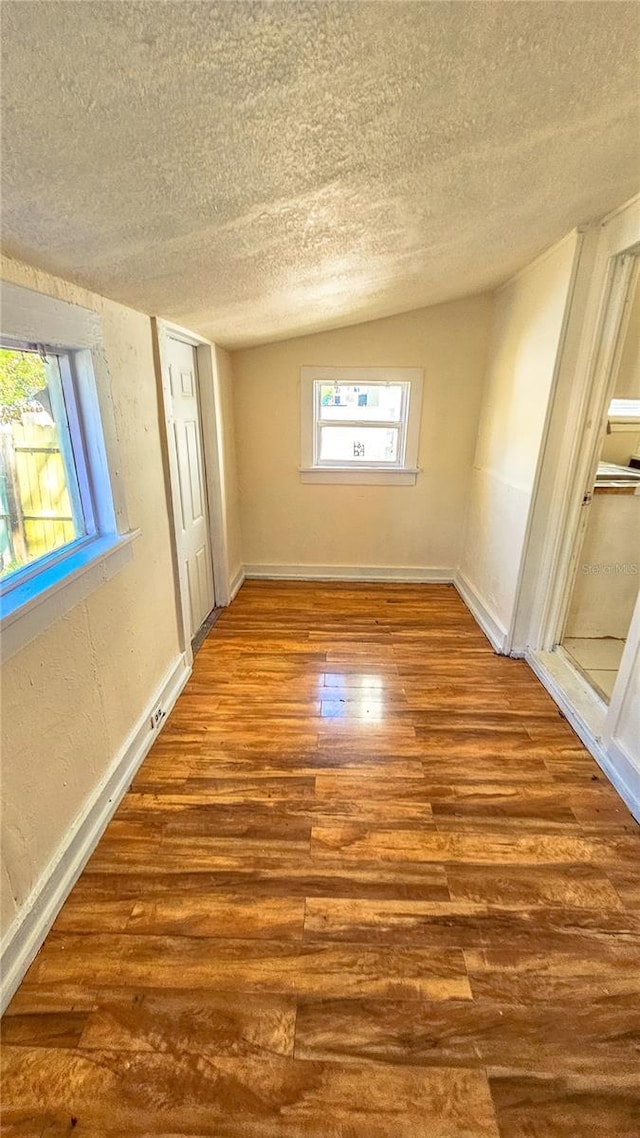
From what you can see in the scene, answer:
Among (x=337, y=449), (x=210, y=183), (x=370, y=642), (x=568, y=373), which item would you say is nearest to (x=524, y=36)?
(x=210, y=183)

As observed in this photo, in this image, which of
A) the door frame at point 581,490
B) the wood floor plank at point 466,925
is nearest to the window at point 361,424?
the door frame at point 581,490

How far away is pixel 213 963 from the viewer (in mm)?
1278

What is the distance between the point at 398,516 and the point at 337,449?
0.74 m

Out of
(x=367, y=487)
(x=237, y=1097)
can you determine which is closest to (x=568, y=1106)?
(x=237, y=1097)

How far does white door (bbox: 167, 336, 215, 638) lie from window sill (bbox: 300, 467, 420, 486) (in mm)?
986

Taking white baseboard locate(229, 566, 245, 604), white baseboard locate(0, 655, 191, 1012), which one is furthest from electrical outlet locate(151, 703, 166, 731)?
white baseboard locate(229, 566, 245, 604)

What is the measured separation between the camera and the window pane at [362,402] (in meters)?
3.62

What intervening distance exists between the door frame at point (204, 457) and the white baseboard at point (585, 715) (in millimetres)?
1950

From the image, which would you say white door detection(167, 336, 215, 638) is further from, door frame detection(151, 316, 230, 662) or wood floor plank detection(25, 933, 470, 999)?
wood floor plank detection(25, 933, 470, 999)

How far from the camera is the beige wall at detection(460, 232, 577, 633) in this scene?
95.0 inches

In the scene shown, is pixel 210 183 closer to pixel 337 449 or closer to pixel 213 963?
pixel 213 963

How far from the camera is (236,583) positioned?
149 inches

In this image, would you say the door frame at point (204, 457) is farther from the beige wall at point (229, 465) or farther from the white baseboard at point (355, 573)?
the white baseboard at point (355, 573)

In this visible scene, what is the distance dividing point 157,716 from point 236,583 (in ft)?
5.68
